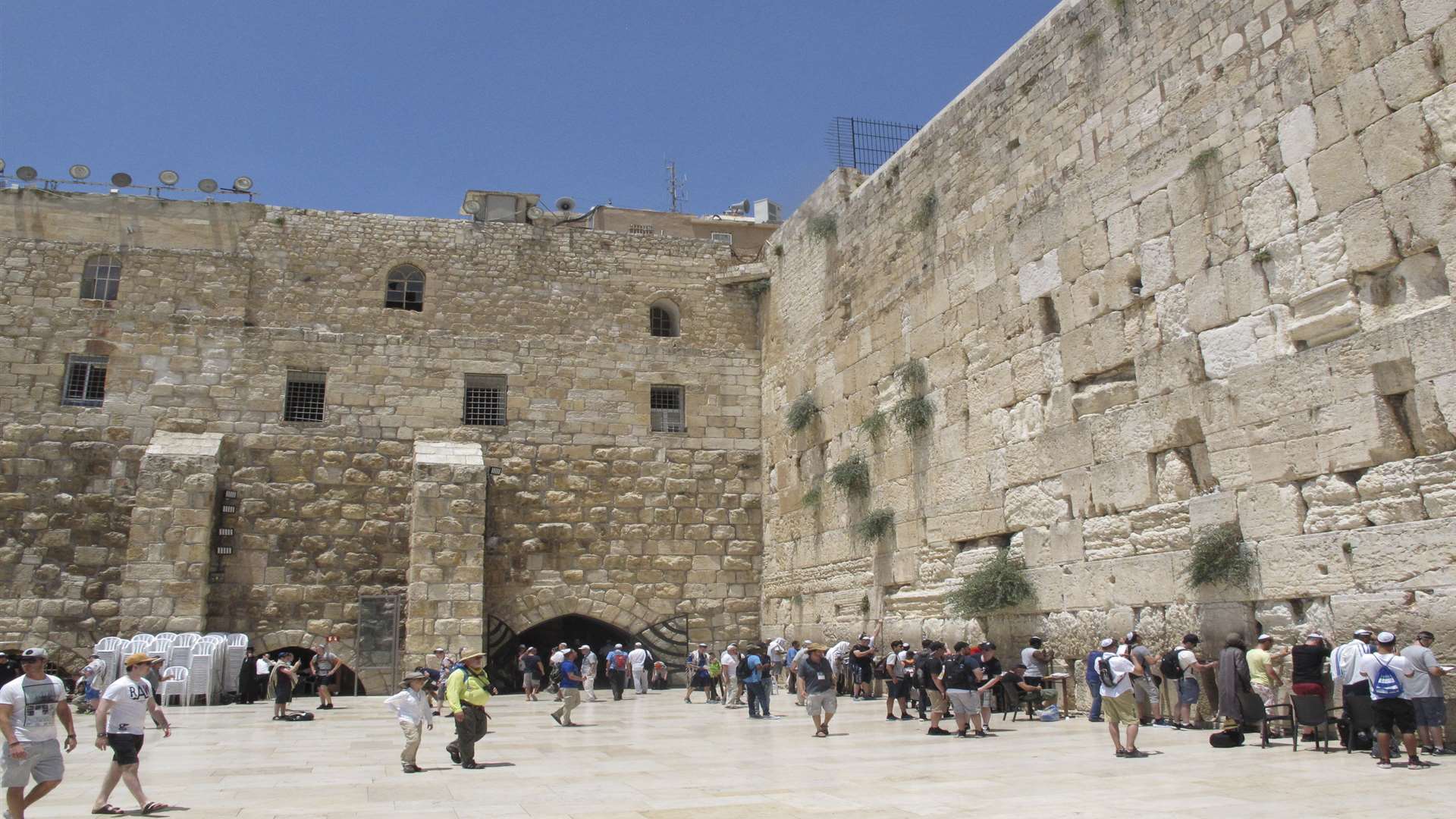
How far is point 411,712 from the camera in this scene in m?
7.41

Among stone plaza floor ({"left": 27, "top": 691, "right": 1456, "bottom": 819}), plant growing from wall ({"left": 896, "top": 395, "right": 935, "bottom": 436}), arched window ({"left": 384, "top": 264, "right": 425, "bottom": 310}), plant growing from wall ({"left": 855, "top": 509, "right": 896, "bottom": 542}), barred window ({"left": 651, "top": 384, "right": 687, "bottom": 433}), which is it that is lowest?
stone plaza floor ({"left": 27, "top": 691, "right": 1456, "bottom": 819})

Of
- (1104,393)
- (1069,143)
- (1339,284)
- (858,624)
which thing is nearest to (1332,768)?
(1339,284)

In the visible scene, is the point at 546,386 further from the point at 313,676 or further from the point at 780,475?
the point at 313,676

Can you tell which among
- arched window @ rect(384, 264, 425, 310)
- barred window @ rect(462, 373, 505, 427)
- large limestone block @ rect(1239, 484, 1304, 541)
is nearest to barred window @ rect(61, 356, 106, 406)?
arched window @ rect(384, 264, 425, 310)

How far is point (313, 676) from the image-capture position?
1430 cm

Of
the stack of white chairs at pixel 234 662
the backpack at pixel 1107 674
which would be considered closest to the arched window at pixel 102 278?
the stack of white chairs at pixel 234 662

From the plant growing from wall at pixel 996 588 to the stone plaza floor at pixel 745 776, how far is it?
114 cm

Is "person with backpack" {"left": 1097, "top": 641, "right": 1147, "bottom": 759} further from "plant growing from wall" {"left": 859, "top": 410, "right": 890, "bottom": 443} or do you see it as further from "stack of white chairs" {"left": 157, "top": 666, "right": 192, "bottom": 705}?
"stack of white chairs" {"left": 157, "top": 666, "right": 192, "bottom": 705}

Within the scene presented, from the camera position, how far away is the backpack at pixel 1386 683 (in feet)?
21.2

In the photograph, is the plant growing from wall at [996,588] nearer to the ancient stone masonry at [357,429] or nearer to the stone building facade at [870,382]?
the stone building facade at [870,382]

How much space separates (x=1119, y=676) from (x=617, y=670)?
8.42 meters

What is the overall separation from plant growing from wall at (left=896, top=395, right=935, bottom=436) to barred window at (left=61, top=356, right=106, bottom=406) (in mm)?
10492

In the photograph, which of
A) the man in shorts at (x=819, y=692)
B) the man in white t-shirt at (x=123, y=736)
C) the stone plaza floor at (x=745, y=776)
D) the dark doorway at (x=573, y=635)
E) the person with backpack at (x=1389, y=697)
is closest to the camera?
the stone plaza floor at (x=745, y=776)

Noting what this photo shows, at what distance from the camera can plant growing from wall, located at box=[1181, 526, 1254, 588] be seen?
8234 millimetres
